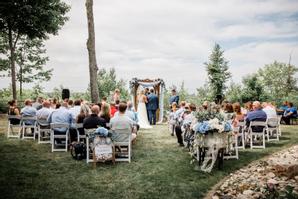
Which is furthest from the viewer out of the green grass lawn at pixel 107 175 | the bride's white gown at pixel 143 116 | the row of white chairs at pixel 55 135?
the bride's white gown at pixel 143 116

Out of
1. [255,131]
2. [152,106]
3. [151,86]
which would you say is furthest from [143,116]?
[255,131]

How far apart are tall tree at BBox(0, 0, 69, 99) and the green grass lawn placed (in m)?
14.5

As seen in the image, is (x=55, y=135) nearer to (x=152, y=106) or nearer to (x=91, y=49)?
(x=91, y=49)

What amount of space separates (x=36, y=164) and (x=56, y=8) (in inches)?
737

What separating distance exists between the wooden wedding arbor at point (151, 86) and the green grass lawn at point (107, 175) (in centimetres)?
924

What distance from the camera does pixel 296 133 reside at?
13.8 meters

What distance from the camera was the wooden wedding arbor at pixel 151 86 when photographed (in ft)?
63.8

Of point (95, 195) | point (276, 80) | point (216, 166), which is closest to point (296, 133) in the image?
point (216, 166)

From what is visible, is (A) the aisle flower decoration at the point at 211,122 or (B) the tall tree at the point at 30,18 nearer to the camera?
(A) the aisle flower decoration at the point at 211,122

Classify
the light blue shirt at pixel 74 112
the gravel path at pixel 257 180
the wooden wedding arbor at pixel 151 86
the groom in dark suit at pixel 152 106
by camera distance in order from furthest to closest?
the wooden wedding arbor at pixel 151 86
the groom in dark suit at pixel 152 106
the light blue shirt at pixel 74 112
the gravel path at pixel 257 180

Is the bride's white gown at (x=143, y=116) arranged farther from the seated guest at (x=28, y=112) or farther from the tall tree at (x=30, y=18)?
the tall tree at (x=30, y=18)

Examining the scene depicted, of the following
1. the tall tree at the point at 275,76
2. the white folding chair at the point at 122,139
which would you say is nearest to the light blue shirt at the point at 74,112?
the white folding chair at the point at 122,139

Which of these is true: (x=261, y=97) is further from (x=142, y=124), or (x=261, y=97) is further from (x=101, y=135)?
(x=101, y=135)

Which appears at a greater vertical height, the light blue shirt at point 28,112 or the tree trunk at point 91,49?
the tree trunk at point 91,49
